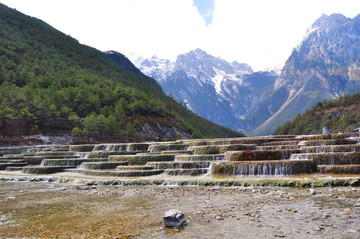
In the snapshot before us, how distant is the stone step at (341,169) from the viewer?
64.6ft

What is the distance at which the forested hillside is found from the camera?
7979cm

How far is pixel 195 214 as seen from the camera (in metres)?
11.9

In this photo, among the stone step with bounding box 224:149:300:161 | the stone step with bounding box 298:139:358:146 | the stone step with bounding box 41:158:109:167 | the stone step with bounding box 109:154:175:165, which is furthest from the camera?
the stone step with bounding box 41:158:109:167

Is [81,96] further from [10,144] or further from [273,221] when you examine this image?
[273,221]

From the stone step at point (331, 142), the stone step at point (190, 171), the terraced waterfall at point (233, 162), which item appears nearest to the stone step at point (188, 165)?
the terraced waterfall at point (233, 162)

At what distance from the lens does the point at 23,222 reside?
1153 cm

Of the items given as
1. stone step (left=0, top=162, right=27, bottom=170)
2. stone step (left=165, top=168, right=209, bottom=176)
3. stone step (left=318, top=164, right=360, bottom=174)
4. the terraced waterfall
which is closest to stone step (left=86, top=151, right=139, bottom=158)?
the terraced waterfall

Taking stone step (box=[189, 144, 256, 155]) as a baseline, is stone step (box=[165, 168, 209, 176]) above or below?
below

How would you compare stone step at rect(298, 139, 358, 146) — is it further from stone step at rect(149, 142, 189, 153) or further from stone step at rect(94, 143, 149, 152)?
stone step at rect(94, 143, 149, 152)

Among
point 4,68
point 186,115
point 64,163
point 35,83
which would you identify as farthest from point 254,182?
point 186,115

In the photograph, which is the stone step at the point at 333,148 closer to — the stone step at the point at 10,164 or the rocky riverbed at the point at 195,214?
the rocky riverbed at the point at 195,214

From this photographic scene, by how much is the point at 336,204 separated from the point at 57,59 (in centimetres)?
16213

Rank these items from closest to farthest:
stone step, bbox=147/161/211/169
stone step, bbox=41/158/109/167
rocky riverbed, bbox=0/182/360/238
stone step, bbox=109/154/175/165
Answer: rocky riverbed, bbox=0/182/360/238, stone step, bbox=147/161/211/169, stone step, bbox=109/154/175/165, stone step, bbox=41/158/109/167

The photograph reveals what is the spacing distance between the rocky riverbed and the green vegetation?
118 m
